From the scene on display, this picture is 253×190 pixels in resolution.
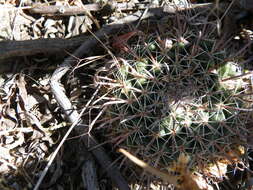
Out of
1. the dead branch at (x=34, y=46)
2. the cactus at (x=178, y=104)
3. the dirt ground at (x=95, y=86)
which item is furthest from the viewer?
the dead branch at (x=34, y=46)

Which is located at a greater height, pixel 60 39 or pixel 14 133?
pixel 60 39

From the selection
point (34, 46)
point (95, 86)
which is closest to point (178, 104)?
point (95, 86)

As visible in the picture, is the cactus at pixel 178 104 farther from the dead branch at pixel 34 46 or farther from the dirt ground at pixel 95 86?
the dead branch at pixel 34 46

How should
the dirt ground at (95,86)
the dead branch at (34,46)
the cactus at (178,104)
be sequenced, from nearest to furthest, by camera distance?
the cactus at (178,104), the dirt ground at (95,86), the dead branch at (34,46)

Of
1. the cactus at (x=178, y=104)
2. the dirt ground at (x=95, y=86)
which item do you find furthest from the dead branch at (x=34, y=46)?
the cactus at (x=178, y=104)

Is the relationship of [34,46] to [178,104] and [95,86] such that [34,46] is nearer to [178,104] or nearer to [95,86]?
[95,86]

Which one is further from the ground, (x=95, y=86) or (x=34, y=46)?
(x=34, y=46)

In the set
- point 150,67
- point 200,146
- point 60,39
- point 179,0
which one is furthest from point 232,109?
point 60,39

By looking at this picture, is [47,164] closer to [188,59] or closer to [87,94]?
[87,94]
